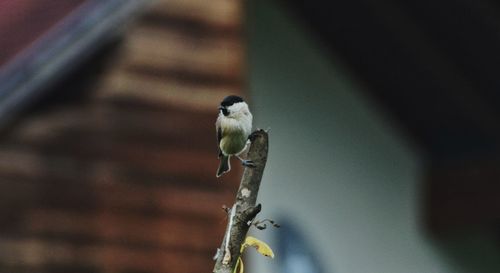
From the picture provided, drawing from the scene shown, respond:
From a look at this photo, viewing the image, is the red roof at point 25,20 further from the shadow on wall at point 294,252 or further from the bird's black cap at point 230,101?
the bird's black cap at point 230,101

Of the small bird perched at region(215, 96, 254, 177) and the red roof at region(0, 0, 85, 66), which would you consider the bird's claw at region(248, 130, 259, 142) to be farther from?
the red roof at region(0, 0, 85, 66)

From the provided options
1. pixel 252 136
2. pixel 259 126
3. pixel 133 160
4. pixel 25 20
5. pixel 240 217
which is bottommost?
pixel 240 217

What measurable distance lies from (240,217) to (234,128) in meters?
0.18

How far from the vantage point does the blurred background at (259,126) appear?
20.7 ft

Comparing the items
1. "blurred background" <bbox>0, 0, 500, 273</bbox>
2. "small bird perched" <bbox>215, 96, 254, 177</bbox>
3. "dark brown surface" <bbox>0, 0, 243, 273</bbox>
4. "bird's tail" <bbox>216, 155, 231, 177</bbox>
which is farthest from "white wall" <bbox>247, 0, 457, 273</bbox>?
"small bird perched" <bbox>215, 96, 254, 177</bbox>

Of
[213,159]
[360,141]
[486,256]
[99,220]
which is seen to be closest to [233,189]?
[213,159]

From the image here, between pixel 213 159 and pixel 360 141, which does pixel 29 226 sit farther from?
pixel 360 141

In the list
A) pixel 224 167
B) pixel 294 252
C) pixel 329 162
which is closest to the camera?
pixel 224 167

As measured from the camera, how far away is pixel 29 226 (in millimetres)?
6355

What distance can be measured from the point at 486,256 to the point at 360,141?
3.83 feet

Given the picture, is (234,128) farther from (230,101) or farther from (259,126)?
(259,126)

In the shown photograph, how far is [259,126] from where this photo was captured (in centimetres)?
696

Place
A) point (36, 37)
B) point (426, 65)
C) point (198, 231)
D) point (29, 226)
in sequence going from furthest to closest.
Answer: point (426, 65) < point (198, 231) < point (29, 226) < point (36, 37)

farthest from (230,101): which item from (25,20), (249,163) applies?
(25,20)
